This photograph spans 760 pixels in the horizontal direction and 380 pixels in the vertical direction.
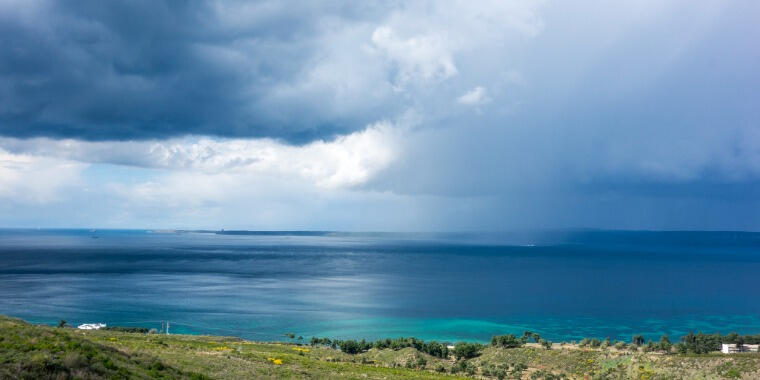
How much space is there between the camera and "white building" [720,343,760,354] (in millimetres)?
61000

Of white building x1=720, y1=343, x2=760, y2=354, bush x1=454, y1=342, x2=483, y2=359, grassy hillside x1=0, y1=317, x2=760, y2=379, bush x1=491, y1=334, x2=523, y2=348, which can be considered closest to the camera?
grassy hillside x1=0, y1=317, x2=760, y2=379

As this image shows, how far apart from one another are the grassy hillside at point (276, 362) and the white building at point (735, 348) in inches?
479

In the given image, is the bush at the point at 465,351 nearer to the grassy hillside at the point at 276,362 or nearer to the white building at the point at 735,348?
the grassy hillside at the point at 276,362

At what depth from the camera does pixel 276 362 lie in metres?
36.7

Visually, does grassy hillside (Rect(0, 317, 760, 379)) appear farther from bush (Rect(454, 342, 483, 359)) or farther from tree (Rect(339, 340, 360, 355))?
tree (Rect(339, 340, 360, 355))

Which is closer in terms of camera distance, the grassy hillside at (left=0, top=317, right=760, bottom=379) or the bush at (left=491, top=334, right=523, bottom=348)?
the grassy hillside at (left=0, top=317, right=760, bottom=379)

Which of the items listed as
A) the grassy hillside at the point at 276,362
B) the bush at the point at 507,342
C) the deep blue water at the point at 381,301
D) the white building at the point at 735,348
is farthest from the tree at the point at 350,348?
the white building at the point at 735,348

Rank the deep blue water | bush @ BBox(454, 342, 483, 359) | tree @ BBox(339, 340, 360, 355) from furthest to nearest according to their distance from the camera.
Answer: the deep blue water < tree @ BBox(339, 340, 360, 355) < bush @ BBox(454, 342, 483, 359)

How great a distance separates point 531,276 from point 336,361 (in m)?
151

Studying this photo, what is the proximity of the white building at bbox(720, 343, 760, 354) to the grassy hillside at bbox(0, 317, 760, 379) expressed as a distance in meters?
12.2

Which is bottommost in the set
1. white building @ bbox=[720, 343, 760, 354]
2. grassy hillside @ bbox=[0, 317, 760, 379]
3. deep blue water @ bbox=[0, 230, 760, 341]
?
deep blue water @ bbox=[0, 230, 760, 341]

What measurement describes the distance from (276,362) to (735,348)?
58.9m

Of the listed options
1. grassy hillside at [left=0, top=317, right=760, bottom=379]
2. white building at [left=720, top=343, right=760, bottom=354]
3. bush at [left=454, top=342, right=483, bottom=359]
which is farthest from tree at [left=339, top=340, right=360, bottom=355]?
white building at [left=720, top=343, right=760, bottom=354]

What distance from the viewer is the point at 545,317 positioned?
345ft
